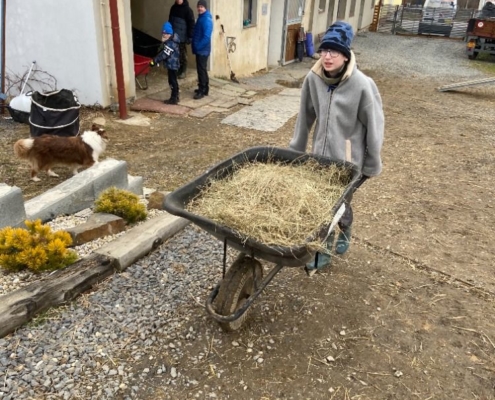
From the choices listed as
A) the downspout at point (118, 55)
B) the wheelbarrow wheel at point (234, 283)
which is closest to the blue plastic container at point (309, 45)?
the downspout at point (118, 55)

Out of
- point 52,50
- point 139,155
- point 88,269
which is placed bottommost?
point 139,155

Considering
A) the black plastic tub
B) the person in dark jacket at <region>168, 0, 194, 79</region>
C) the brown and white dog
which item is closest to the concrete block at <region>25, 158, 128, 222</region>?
the brown and white dog

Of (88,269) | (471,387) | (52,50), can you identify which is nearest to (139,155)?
(52,50)

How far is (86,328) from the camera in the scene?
302 cm

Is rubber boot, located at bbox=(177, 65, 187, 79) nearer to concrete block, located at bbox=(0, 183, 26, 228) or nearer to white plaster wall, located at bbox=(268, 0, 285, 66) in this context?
white plaster wall, located at bbox=(268, 0, 285, 66)

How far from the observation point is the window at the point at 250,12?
488 inches

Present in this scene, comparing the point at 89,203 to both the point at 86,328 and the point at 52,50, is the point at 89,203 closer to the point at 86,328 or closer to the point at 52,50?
the point at 86,328

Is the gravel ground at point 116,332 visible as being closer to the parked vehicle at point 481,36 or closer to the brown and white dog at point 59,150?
the brown and white dog at point 59,150

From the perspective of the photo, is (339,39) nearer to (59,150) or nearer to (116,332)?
(116,332)

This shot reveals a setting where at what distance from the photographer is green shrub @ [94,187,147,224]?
4.20 m

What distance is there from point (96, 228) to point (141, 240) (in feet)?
1.49

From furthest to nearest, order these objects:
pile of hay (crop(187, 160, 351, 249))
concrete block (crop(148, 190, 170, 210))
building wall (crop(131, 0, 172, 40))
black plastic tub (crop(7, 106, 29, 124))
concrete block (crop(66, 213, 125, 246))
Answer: building wall (crop(131, 0, 172, 40))
black plastic tub (crop(7, 106, 29, 124))
concrete block (crop(148, 190, 170, 210))
concrete block (crop(66, 213, 125, 246))
pile of hay (crop(187, 160, 351, 249))

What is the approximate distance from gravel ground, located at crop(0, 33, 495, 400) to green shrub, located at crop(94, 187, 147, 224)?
0.50 m

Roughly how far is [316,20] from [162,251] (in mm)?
15408
